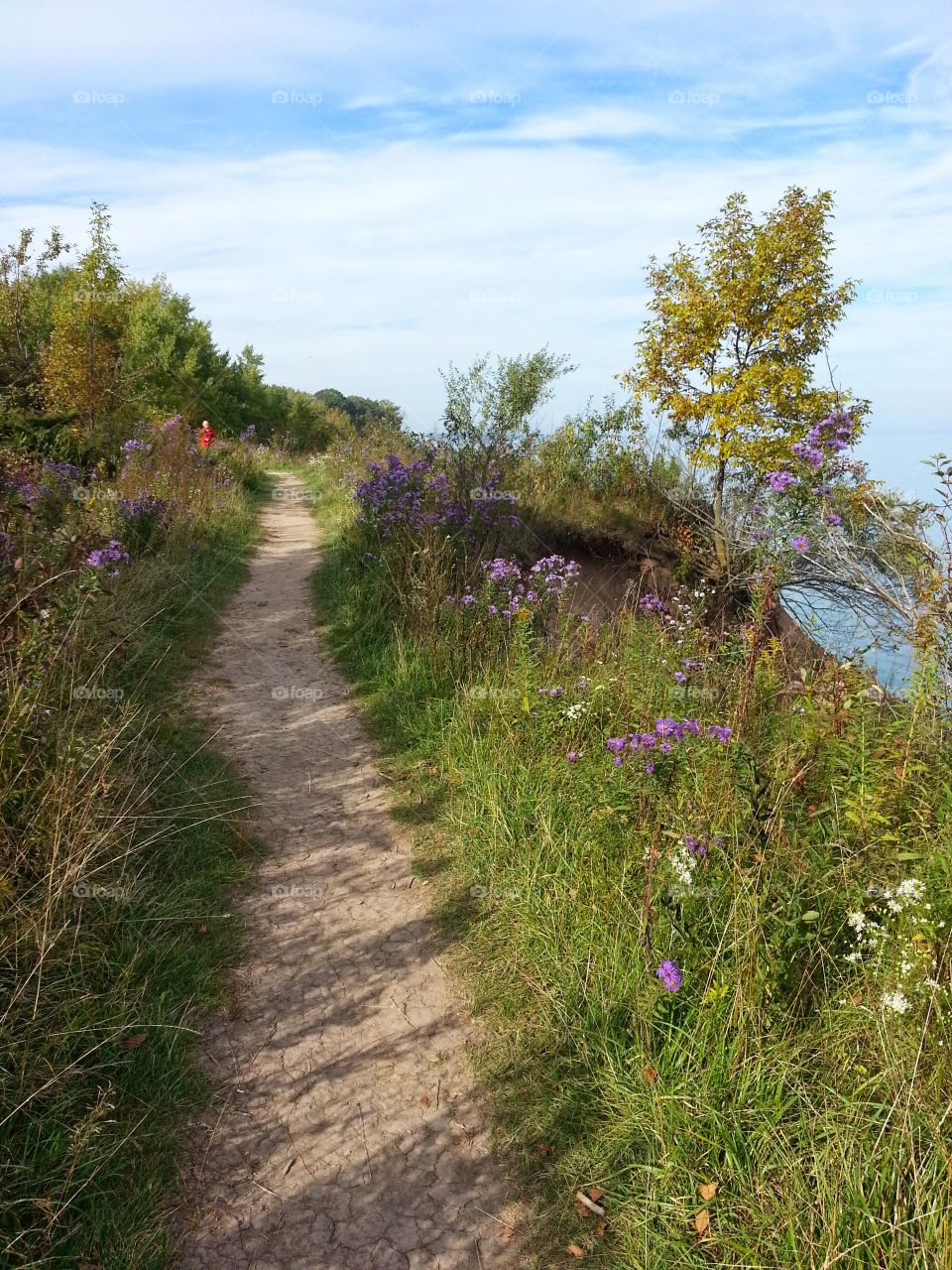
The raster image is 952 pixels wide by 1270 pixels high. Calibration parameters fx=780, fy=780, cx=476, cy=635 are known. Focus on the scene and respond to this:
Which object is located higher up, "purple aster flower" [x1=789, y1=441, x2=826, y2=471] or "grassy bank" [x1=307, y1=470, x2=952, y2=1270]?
"purple aster flower" [x1=789, y1=441, x2=826, y2=471]

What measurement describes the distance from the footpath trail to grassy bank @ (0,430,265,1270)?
0.15 m

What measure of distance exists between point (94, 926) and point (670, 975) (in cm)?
220

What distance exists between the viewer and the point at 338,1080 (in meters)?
2.92

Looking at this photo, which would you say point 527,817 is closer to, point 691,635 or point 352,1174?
point 352,1174

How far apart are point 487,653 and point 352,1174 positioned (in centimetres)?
379

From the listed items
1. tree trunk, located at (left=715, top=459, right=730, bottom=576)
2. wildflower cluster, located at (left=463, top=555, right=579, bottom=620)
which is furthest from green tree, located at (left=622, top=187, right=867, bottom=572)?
wildflower cluster, located at (left=463, top=555, right=579, bottom=620)

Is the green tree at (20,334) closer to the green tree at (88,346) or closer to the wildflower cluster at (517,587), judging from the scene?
the green tree at (88,346)

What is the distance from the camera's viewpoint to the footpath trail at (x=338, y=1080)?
2.37 metres

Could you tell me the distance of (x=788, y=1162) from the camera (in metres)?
2.21

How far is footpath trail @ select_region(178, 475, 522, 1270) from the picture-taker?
7.77ft

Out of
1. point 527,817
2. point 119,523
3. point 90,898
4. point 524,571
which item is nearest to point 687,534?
point 524,571

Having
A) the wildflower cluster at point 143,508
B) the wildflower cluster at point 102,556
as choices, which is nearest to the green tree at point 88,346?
the wildflower cluster at point 143,508

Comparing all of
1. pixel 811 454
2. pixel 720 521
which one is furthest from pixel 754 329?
pixel 811 454

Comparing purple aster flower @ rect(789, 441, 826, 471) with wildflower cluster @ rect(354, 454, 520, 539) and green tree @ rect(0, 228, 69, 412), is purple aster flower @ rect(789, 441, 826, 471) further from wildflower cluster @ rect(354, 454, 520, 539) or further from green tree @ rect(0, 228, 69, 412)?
green tree @ rect(0, 228, 69, 412)
